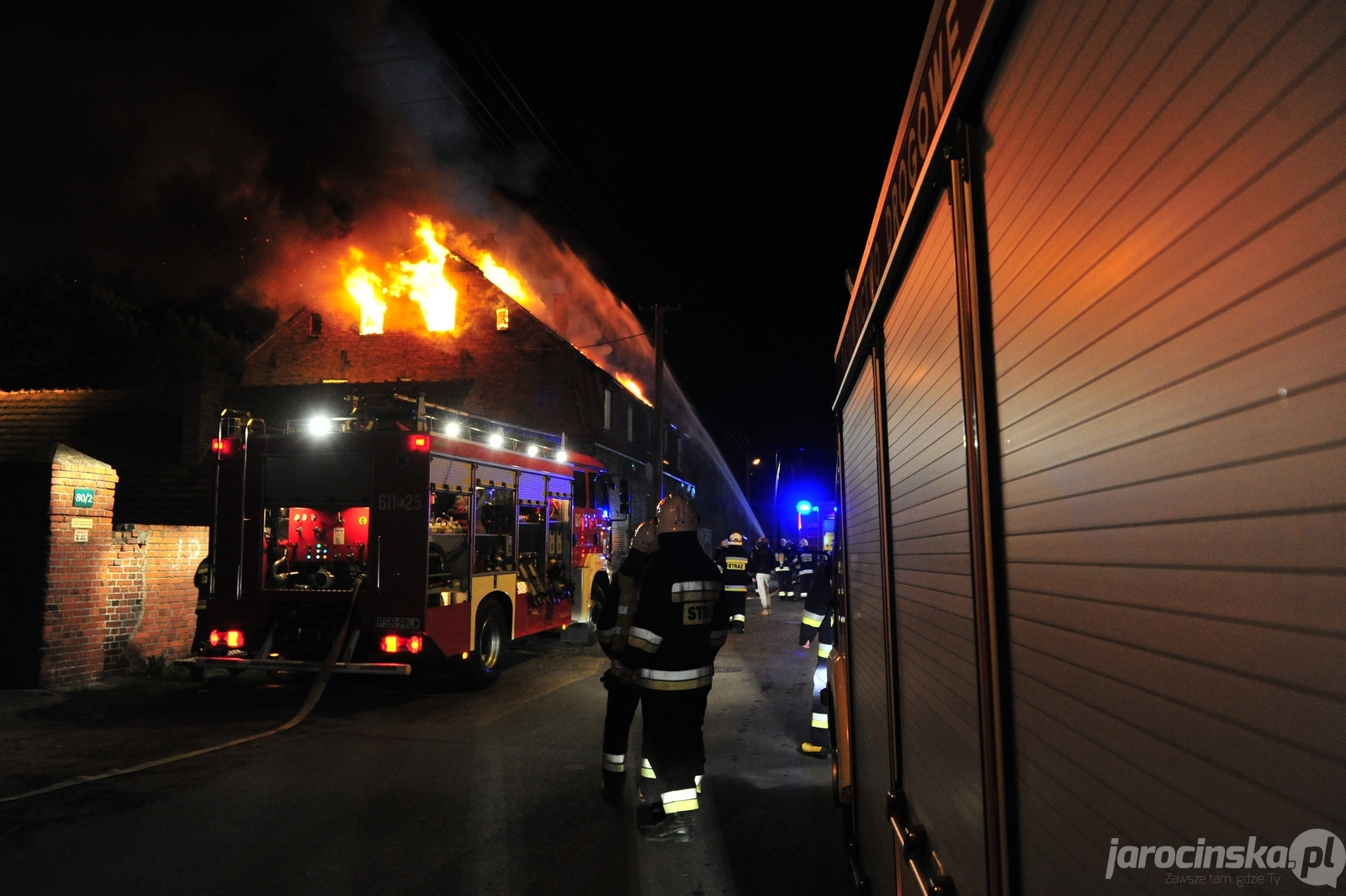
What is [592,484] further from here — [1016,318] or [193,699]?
[1016,318]

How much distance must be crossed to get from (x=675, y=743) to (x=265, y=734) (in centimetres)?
407

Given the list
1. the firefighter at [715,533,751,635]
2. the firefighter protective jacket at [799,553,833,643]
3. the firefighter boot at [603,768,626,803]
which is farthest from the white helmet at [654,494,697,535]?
the firefighter at [715,533,751,635]

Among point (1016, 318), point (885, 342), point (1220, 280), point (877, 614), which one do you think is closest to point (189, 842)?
point (877, 614)

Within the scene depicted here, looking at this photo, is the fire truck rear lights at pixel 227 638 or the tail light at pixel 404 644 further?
the fire truck rear lights at pixel 227 638

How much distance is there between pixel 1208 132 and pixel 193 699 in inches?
370

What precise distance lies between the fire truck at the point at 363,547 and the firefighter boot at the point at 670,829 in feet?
11.2

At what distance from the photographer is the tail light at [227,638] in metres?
8.18

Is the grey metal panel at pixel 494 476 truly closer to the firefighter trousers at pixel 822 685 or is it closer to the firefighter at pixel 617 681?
the firefighter at pixel 617 681

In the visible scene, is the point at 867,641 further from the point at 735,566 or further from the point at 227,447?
the point at 735,566

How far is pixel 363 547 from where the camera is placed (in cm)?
937

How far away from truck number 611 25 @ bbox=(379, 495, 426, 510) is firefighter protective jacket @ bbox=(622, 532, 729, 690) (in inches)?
162

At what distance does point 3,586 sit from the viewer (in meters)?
8.55

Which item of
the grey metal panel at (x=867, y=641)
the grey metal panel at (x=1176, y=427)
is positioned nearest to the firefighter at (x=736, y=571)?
the grey metal panel at (x=867, y=641)

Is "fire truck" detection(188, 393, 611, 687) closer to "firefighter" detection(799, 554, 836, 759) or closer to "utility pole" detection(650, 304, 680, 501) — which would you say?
"firefighter" detection(799, 554, 836, 759)
